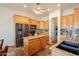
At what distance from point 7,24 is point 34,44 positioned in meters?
0.63

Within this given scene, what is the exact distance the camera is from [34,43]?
1961mm

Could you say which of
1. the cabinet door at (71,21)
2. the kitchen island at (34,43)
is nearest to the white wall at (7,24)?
the kitchen island at (34,43)

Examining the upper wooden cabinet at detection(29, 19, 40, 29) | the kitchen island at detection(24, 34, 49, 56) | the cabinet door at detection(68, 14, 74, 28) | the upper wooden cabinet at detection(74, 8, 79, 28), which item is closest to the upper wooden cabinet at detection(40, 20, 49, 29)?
the upper wooden cabinet at detection(29, 19, 40, 29)

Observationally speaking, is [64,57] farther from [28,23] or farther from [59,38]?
[28,23]

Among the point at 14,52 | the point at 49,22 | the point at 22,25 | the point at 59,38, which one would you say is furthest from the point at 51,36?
the point at 14,52

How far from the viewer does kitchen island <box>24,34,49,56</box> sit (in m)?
1.87

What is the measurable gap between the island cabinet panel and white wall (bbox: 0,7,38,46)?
0.28 metres

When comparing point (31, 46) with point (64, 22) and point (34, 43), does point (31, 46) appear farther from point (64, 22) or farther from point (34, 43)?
point (64, 22)

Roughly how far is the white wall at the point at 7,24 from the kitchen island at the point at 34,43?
0.92 feet

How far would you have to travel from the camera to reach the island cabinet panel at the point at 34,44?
186 centimetres

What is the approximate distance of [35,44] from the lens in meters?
1.98

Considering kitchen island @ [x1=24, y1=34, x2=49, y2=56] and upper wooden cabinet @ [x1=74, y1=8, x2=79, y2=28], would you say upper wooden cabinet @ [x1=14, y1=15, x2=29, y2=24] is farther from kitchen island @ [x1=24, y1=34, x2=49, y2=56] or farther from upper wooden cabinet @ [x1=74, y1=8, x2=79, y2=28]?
upper wooden cabinet @ [x1=74, y1=8, x2=79, y2=28]

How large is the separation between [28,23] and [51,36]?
520mm

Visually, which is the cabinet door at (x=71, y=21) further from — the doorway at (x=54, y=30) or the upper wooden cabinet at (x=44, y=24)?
the upper wooden cabinet at (x=44, y=24)
